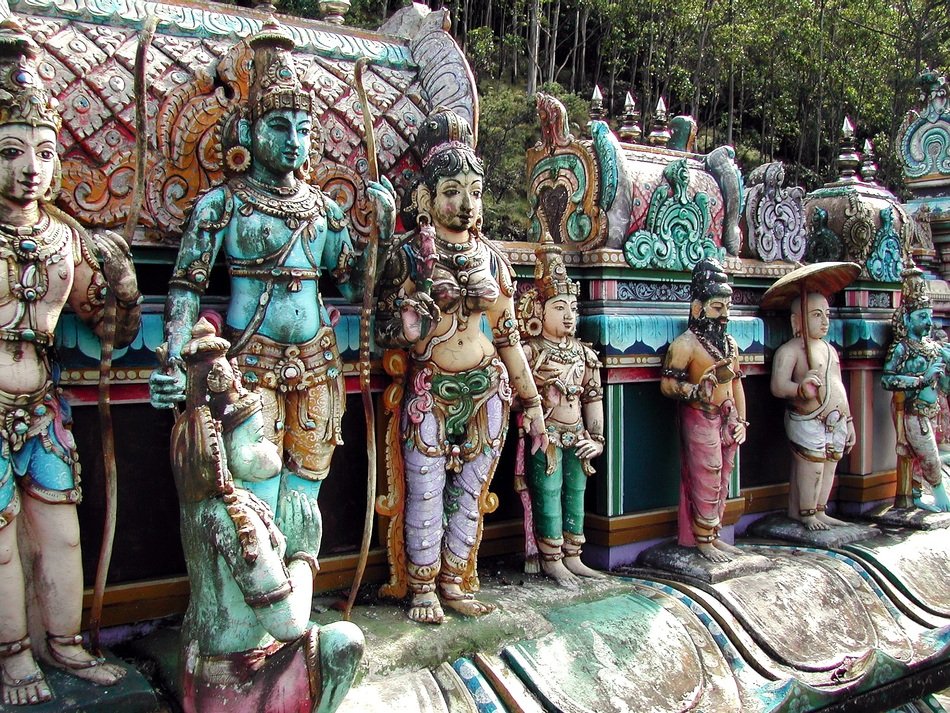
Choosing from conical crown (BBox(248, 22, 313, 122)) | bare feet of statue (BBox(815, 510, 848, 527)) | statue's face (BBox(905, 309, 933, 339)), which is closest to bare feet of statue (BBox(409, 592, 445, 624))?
conical crown (BBox(248, 22, 313, 122))

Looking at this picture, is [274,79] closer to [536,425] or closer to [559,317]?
[559,317]

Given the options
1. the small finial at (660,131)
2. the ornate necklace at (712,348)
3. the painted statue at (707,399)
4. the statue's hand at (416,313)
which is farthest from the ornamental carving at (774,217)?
the statue's hand at (416,313)

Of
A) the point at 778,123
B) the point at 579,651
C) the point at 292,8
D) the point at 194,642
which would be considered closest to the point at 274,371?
the point at 194,642

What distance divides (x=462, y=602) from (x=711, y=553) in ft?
6.02

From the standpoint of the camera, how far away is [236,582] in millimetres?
3166

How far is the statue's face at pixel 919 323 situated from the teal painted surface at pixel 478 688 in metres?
4.55

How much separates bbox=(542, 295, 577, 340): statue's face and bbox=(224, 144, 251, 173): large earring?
1.83m

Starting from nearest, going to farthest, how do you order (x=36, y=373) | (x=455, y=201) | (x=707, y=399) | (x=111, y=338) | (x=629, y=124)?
1. (x=36, y=373)
2. (x=111, y=338)
3. (x=455, y=201)
4. (x=707, y=399)
5. (x=629, y=124)

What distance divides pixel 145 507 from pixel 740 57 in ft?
69.4

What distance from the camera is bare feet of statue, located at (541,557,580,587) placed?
5070 mm

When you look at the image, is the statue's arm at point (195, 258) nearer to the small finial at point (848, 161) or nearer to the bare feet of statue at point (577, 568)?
the bare feet of statue at point (577, 568)

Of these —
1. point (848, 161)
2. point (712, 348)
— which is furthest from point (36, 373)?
point (848, 161)

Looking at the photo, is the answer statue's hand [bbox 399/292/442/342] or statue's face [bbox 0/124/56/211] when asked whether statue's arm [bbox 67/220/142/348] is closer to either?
statue's face [bbox 0/124/56/211]

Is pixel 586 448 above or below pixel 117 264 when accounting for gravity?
below
